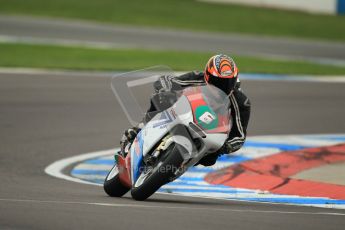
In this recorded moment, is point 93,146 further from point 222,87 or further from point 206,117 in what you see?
point 206,117

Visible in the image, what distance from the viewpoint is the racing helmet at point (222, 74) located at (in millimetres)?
8914

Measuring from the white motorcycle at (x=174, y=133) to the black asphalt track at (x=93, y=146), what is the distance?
0.90ft

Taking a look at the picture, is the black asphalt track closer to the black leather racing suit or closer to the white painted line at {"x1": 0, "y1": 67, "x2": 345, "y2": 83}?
the white painted line at {"x1": 0, "y1": 67, "x2": 345, "y2": 83}

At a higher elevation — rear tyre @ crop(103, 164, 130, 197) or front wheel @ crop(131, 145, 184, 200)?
front wheel @ crop(131, 145, 184, 200)

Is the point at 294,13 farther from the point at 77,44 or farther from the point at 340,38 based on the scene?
the point at 77,44

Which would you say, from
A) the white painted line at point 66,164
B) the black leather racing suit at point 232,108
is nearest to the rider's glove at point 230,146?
the black leather racing suit at point 232,108

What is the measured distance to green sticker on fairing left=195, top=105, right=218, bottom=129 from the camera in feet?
28.8

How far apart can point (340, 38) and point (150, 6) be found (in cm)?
663

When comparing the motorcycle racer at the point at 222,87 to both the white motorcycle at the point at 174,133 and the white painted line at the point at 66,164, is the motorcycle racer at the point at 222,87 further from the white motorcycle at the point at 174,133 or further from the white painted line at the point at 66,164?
the white painted line at the point at 66,164

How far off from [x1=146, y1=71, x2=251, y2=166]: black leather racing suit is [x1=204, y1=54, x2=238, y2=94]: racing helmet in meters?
0.14

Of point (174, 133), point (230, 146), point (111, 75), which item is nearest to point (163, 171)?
point (174, 133)

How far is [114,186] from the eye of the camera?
9570 mm

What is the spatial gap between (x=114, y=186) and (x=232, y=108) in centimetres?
140

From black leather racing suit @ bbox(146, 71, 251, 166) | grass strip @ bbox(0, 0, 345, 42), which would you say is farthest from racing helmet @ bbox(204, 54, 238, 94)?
grass strip @ bbox(0, 0, 345, 42)
